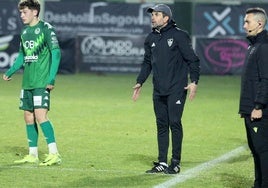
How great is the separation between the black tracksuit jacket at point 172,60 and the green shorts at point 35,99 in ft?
4.50

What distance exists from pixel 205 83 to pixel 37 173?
59.6 ft

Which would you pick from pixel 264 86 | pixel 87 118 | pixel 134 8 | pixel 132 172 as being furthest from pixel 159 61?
pixel 134 8

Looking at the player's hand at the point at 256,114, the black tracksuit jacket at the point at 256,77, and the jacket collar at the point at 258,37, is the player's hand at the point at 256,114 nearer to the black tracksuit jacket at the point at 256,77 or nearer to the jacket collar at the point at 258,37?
the black tracksuit jacket at the point at 256,77

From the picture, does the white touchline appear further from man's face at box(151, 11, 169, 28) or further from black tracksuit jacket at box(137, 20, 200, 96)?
man's face at box(151, 11, 169, 28)

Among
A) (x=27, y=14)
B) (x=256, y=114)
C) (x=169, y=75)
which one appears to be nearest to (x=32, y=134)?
(x=27, y=14)

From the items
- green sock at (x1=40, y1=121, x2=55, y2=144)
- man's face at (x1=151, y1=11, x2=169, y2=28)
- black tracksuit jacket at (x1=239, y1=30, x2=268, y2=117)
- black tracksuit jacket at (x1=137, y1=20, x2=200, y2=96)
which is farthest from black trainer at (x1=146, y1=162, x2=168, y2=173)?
black tracksuit jacket at (x1=239, y1=30, x2=268, y2=117)

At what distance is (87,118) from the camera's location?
17.8 m

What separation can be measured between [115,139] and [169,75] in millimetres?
3727

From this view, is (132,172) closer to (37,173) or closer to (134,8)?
(37,173)

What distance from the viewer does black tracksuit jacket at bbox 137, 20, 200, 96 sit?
11.0 meters

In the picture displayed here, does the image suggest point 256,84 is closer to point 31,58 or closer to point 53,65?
point 53,65

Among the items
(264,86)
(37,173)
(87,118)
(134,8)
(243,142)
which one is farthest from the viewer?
(134,8)

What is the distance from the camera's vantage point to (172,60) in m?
11.0

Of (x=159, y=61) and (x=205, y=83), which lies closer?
(x=159, y=61)
